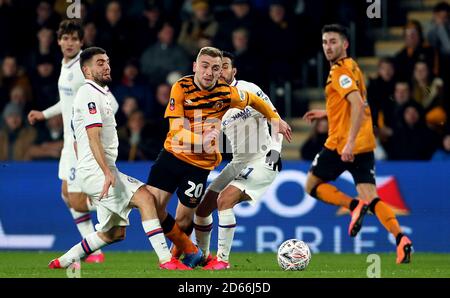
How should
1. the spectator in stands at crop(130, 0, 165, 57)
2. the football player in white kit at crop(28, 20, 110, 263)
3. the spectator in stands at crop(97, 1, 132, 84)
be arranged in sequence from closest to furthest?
1. the football player in white kit at crop(28, 20, 110, 263)
2. the spectator in stands at crop(97, 1, 132, 84)
3. the spectator in stands at crop(130, 0, 165, 57)

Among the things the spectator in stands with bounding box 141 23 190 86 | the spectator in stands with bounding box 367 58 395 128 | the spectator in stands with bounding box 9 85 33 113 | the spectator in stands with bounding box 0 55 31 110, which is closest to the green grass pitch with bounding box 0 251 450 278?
the spectator in stands with bounding box 367 58 395 128

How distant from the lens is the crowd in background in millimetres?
15219

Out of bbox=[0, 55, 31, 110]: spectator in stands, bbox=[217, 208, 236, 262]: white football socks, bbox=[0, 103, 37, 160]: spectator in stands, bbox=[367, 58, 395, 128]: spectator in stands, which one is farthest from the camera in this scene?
bbox=[0, 55, 31, 110]: spectator in stands

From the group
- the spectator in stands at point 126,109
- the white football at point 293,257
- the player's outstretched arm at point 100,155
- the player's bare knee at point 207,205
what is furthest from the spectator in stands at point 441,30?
the player's outstretched arm at point 100,155

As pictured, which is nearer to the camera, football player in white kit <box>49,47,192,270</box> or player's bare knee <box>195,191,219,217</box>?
football player in white kit <box>49,47,192,270</box>

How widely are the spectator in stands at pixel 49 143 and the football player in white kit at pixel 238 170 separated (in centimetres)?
466

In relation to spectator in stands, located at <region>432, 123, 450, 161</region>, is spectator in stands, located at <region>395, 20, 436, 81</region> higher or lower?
higher

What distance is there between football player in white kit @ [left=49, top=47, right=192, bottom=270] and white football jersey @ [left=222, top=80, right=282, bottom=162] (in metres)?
1.30

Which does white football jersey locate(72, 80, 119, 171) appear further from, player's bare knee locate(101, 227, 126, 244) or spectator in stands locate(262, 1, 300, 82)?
spectator in stands locate(262, 1, 300, 82)

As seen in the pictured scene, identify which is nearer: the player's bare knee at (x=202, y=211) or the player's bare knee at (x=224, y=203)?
the player's bare knee at (x=224, y=203)

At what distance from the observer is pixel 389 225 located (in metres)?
11.7

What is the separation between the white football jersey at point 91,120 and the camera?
1002cm

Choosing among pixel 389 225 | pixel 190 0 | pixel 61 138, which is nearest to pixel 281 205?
pixel 389 225

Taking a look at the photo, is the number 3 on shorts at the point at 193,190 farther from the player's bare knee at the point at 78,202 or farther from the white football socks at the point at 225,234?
the player's bare knee at the point at 78,202
